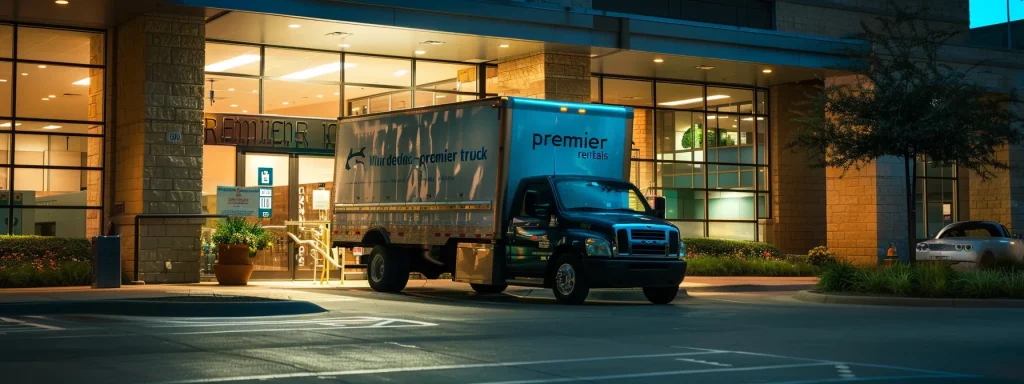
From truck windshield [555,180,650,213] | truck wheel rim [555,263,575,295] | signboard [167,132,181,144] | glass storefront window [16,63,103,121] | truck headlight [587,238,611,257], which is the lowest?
truck wheel rim [555,263,575,295]

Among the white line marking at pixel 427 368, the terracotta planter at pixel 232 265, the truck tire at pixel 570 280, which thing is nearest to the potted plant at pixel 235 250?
the terracotta planter at pixel 232 265

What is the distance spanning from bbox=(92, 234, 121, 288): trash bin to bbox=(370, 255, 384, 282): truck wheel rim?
4.64 metres

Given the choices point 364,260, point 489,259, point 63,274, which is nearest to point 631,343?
point 489,259

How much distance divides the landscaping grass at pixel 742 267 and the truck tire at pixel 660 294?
31.7 ft

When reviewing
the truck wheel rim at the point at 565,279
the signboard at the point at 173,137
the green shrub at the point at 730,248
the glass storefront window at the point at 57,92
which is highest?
the glass storefront window at the point at 57,92

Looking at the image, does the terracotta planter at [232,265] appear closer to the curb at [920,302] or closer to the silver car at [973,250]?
the curb at [920,302]

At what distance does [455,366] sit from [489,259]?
1033cm

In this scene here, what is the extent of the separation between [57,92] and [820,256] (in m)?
20.0

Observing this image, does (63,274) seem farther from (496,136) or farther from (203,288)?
(496,136)

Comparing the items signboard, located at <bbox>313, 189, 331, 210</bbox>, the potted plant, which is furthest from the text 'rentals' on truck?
signboard, located at <bbox>313, 189, 331, 210</bbox>

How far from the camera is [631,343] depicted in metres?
13.0

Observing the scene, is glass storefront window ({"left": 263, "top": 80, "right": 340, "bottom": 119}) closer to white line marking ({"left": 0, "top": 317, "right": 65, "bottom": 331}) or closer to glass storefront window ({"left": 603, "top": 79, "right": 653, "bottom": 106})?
glass storefront window ({"left": 603, "top": 79, "right": 653, "bottom": 106})

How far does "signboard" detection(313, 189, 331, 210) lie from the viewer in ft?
90.6

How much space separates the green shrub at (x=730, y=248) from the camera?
3394 cm
